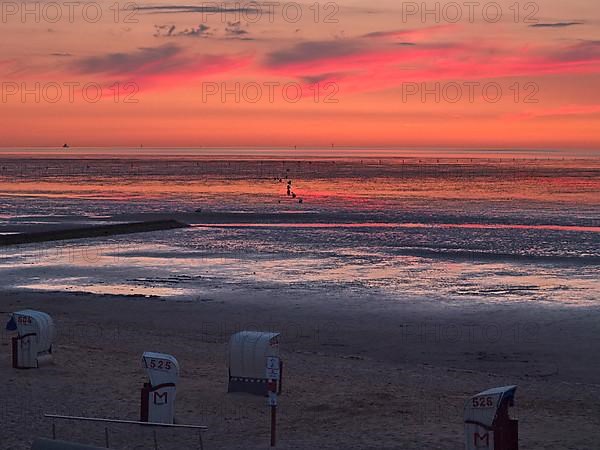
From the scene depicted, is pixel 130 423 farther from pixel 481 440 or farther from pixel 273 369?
pixel 481 440

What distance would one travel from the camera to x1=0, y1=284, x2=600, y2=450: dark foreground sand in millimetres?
19188

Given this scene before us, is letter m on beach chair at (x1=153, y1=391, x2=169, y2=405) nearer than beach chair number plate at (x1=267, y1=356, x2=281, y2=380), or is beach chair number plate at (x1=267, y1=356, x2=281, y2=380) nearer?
beach chair number plate at (x1=267, y1=356, x2=281, y2=380)

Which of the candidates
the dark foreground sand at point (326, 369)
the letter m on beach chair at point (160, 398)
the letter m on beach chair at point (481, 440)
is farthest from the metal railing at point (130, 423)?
the letter m on beach chair at point (481, 440)

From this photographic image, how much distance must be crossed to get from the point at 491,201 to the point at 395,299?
63.0m

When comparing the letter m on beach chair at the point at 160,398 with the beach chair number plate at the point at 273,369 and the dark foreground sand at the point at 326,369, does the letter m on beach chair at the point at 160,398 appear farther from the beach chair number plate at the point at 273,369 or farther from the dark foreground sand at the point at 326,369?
the beach chair number plate at the point at 273,369

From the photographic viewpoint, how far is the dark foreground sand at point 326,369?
19.2 meters

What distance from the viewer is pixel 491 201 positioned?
9662 cm

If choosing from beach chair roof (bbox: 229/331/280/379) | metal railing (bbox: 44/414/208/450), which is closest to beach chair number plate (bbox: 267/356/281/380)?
metal railing (bbox: 44/414/208/450)

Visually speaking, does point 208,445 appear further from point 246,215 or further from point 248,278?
point 246,215

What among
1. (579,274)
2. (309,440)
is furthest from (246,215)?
(309,440)

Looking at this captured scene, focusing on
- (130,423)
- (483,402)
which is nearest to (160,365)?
(130,423)

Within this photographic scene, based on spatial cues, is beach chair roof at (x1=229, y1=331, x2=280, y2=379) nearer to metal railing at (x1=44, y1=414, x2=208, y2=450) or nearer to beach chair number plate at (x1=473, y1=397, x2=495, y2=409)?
metal railing at (x1=44, y1=414, x2=208, y2=450)

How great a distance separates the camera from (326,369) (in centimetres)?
2497

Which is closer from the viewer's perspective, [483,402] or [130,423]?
[483,402]
